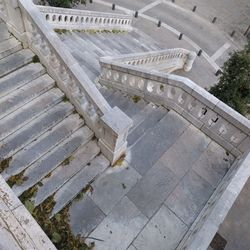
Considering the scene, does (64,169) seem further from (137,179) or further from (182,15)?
(182,15)

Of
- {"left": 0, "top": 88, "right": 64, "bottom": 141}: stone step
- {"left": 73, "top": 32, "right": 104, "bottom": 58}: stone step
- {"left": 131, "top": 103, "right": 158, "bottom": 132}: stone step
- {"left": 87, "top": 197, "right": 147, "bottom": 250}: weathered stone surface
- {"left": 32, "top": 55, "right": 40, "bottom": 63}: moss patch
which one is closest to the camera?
{"left": 87, "top": 197, "right": 147, "bottom": 250}: weathered stone surface

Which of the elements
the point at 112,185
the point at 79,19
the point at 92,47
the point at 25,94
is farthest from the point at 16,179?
the point at 79,19

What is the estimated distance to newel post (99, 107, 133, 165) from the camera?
184 inches

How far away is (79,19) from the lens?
11.1 meters

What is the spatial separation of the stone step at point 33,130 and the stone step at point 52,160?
467 millimetres

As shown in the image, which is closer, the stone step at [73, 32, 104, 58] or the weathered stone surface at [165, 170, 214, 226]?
the weathered stone surface at [165, 170, 214, 226]

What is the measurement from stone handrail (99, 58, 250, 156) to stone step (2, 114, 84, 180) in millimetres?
2170

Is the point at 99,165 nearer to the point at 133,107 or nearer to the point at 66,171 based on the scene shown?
the point at 66,171

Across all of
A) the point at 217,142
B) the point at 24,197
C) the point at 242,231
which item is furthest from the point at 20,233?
the point at 242,231

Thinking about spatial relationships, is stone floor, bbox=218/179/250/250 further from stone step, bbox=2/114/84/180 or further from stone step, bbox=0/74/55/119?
stone step, bbox=0/74/55/119

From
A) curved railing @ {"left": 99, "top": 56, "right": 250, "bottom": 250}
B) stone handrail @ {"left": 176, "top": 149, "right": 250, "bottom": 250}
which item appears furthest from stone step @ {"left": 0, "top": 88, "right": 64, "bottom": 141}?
stone handrail @ {"left": 176, "top": 149, "right": 250, "bottom": 250}

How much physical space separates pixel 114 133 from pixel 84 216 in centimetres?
166

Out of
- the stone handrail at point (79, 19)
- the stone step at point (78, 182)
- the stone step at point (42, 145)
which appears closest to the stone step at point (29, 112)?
the stone step at point (42, 145)

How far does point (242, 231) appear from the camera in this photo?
615 centimetres
